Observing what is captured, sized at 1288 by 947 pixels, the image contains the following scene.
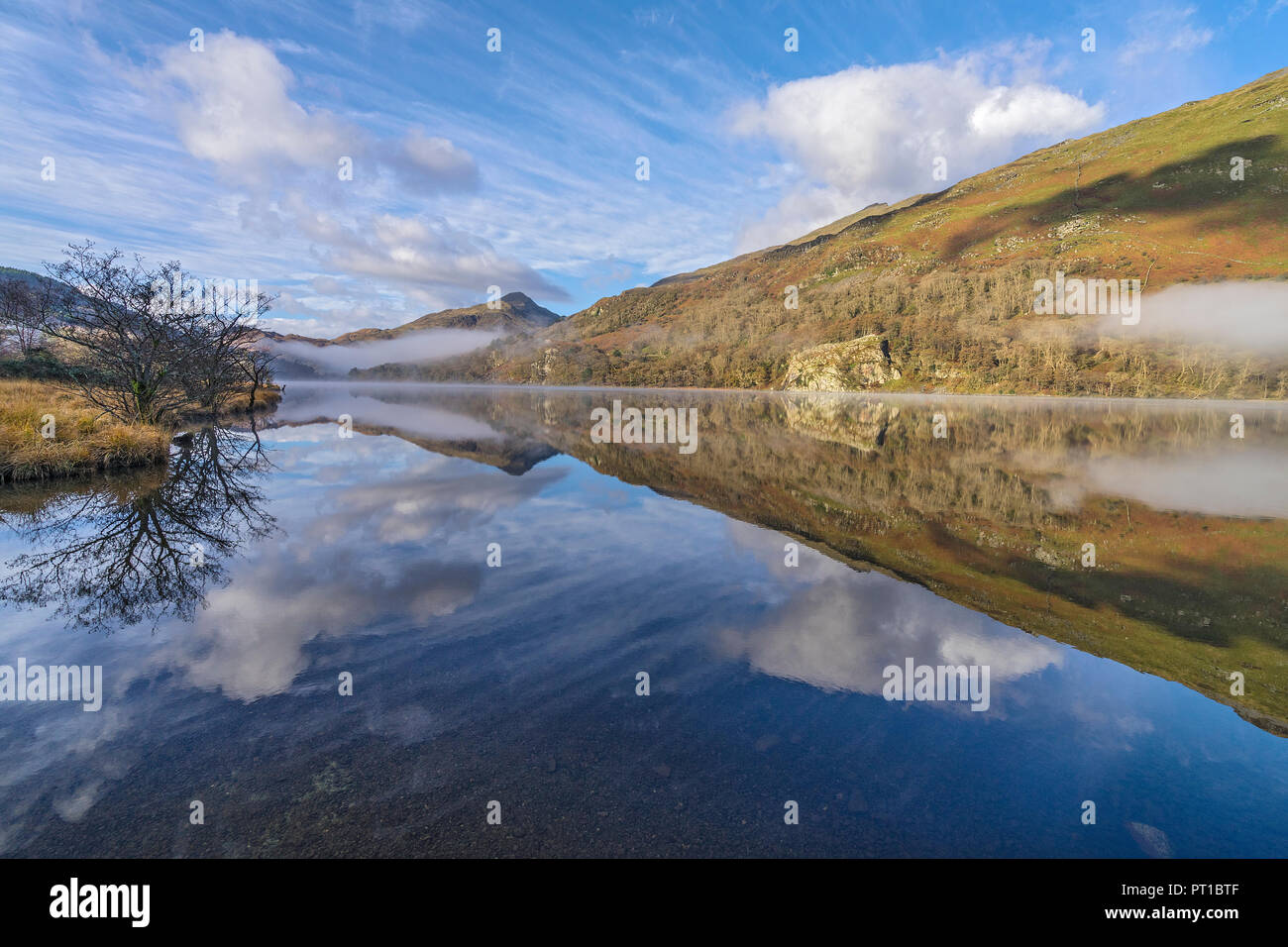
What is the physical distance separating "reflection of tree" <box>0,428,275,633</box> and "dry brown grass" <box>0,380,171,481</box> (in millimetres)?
3027

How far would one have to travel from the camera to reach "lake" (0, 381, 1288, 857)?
481cm

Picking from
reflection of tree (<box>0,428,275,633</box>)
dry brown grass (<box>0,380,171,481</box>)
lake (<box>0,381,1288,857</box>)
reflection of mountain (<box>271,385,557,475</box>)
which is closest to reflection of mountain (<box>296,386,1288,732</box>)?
lake (<box>0,381,1288,857</box>)

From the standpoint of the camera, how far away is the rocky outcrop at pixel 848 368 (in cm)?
17288

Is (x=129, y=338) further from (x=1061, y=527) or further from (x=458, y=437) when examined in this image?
(x=1061, y=527)

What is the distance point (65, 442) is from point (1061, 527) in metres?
35.6

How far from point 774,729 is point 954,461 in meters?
26.3

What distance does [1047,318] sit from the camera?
537ft

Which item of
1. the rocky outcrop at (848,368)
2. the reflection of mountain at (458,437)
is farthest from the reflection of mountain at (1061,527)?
the rocky outcrop at (848,368)

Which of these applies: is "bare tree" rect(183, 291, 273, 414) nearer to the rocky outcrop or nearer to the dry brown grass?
the dry brown grass

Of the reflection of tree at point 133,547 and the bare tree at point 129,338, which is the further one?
the bare tree at point 129,338

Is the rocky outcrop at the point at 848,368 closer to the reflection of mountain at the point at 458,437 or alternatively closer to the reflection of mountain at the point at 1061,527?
the reflection of mountain at the point at 1061,527

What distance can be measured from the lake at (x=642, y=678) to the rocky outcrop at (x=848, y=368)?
16564cm
